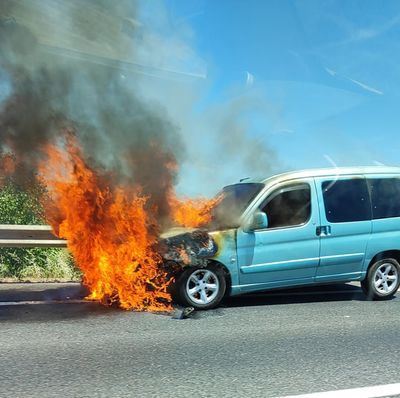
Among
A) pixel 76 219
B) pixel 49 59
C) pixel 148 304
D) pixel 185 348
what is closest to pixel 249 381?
pixel 185 348

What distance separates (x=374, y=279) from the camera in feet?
23.3

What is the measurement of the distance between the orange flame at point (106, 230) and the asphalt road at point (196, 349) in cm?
33

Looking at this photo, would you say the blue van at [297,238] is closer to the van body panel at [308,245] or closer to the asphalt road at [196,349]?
the van body panel at [308,245]

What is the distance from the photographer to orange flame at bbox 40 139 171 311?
606 centimetres

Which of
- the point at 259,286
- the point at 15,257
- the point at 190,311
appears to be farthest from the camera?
the point at 15,257

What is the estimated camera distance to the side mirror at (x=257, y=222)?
6.29m

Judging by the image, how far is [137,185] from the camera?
22.3 feet

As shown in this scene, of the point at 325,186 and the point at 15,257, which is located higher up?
the point at 325,186

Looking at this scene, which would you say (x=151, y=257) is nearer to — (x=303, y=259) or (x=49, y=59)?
(x=303, y=259)

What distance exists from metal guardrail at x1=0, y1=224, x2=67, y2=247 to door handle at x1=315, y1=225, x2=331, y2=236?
388cm

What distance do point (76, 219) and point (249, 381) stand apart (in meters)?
3.50

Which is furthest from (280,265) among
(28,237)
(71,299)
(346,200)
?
(28,237)

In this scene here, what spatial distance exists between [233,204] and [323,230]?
125 cm

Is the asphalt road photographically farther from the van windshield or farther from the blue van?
the van windshield
